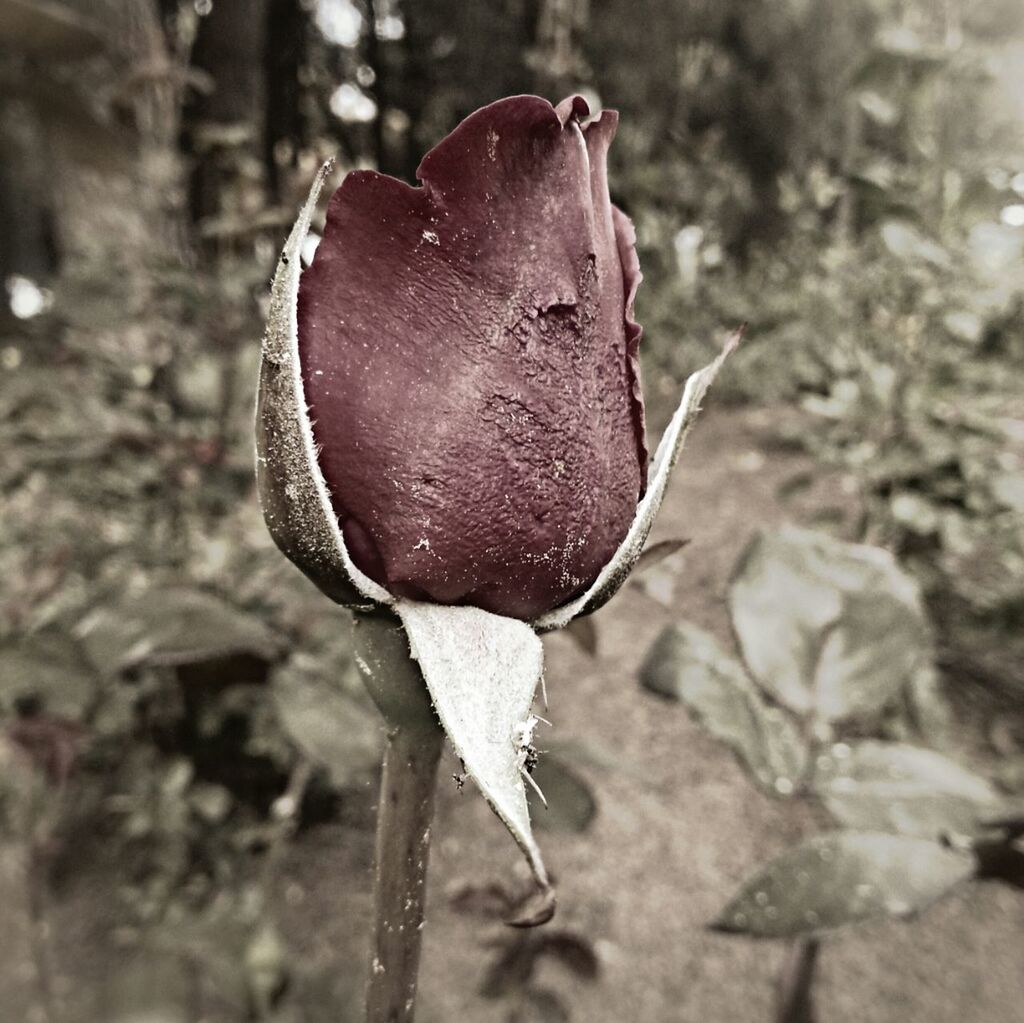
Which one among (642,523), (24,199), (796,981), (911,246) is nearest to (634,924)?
(796,981)

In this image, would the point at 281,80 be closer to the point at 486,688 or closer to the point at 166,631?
the point at 166,631

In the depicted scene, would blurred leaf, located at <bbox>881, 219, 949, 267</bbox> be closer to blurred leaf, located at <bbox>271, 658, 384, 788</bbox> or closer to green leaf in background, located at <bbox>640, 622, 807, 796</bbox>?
green leaf in background, located at <bbox>640, 622, 807, 796</bbox>

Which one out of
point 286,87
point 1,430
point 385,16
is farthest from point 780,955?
point 385,16

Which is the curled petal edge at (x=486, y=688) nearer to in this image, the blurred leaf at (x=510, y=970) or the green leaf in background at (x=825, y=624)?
the green leaf in background at (x=825, y=624)

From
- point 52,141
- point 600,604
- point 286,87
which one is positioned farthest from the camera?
point 286,87

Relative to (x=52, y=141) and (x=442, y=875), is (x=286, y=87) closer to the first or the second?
(x=52, y=141)

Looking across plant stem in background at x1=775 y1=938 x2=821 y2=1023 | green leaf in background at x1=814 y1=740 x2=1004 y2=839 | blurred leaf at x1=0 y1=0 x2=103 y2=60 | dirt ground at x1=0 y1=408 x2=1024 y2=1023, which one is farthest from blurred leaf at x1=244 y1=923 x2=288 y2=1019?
blurred leaf at x1=0 y1=0 x2=103 y2=60

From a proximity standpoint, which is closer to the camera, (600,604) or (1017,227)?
(600,604)
